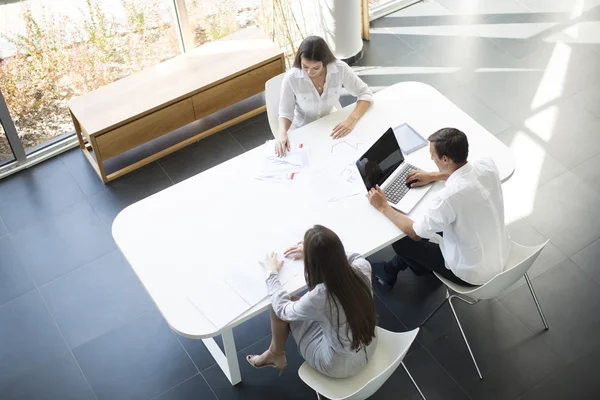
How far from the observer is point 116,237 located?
12.5ft

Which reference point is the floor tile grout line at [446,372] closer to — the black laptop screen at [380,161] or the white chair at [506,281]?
the white chair at [506,281]

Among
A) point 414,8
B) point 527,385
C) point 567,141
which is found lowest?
point 527,385

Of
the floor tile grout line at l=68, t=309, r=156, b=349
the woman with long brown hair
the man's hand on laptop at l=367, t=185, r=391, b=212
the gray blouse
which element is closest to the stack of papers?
the man's hand on laptop at l=367, t=185, r=391, b=212

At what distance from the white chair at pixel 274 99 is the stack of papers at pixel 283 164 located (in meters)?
0.44

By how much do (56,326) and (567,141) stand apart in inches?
144

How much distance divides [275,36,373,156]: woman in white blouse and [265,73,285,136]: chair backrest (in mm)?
148

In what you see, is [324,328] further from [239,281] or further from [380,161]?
[380,161]

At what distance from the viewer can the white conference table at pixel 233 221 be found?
3572 millimetres

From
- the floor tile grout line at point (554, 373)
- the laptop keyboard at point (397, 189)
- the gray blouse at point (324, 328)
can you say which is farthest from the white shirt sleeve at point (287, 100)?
the floor tile grout line at point (554, 373)

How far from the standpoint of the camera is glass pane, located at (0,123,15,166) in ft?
17.3

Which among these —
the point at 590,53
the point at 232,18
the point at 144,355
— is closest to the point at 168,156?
the point at 232,18

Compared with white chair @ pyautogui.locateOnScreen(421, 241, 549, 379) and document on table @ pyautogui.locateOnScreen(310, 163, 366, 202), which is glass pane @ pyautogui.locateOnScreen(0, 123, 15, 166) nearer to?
document on table @ pyautogui.locateOnScreen(310, 163, 366, 202)

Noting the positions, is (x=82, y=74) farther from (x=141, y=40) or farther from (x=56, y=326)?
(x=56, y=326)

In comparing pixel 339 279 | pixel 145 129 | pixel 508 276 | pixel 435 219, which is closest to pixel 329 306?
pixel 339 279
